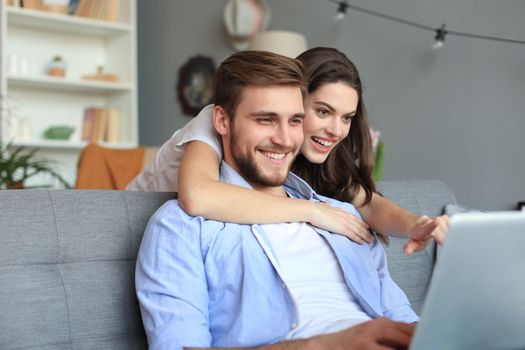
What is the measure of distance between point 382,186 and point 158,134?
10.6 feet

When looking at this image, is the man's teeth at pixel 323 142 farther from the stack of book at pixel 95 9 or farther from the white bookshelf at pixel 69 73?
the stack of book at pixel 95 9

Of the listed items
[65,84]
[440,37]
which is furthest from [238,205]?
[65,84]

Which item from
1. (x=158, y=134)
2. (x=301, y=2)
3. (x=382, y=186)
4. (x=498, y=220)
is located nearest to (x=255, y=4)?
(x=301, y=2)

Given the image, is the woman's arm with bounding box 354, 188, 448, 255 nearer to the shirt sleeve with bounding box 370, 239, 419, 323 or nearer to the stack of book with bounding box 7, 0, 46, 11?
the shirt sleeve with bounding box 370, 239, 419, 323

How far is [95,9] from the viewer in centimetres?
486

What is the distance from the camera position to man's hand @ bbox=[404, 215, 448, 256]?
1280mm

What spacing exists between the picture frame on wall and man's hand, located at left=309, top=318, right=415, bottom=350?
379 centimetres

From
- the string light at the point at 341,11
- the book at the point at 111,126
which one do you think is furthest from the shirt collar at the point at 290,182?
the book at the point at 111,126

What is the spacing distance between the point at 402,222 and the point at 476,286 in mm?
721

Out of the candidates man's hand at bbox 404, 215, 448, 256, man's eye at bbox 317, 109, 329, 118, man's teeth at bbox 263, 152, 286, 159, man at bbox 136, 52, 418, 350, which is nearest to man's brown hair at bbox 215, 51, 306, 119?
man at bbox 136, 52, 418, 350

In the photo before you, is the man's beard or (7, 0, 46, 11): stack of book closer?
the man's beard

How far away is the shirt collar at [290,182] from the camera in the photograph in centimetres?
162

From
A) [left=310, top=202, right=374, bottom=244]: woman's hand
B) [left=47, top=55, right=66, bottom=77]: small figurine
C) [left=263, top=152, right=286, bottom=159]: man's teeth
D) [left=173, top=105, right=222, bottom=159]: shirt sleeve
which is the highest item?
[left=47, top=55, right=66, bottom=77]: small figurine

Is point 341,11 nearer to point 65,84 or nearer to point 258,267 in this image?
point 65,84
